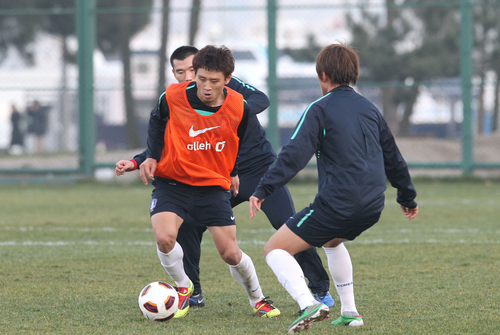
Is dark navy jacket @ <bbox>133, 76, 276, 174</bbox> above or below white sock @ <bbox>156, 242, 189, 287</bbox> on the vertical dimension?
above

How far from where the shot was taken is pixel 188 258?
187 inches

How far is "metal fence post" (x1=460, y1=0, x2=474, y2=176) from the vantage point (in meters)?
12.5

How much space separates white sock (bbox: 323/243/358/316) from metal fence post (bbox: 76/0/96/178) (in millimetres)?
10164

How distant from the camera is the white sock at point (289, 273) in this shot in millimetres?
3625

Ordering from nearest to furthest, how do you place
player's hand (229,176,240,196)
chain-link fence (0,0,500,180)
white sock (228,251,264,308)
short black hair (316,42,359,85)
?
short black hair (316,42,359,85) → white sock (228,251,264,308) → player's hand (229,176,240,196) → chain-link fence (0,0,500,180)

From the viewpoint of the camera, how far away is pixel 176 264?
4.36 m

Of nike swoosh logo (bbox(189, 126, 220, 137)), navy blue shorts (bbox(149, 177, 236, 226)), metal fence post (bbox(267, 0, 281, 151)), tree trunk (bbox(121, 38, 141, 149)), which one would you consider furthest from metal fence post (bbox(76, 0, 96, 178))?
nike swoosh logo (bbox(189, 126, 220, 137))

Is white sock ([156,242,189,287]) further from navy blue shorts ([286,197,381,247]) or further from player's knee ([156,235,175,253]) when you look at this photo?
navy blue shorts ([286,197,381,247])

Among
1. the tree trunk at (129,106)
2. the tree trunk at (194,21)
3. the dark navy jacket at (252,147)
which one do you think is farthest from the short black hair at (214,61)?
the tree trunk at (194,21)

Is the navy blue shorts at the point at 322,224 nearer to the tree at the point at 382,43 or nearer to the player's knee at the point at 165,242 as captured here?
the player's knee at the point at 165,242

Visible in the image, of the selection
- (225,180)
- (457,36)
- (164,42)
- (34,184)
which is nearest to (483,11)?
(457,36)

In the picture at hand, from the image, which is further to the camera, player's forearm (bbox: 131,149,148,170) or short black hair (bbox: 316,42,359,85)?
player's forearm (bbox: 131,149,148,170)

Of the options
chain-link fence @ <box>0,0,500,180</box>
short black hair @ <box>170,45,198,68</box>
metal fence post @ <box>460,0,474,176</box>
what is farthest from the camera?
chain-link fence @ <box>0,0,500,180</box>

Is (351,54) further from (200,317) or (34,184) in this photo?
(34,184)
